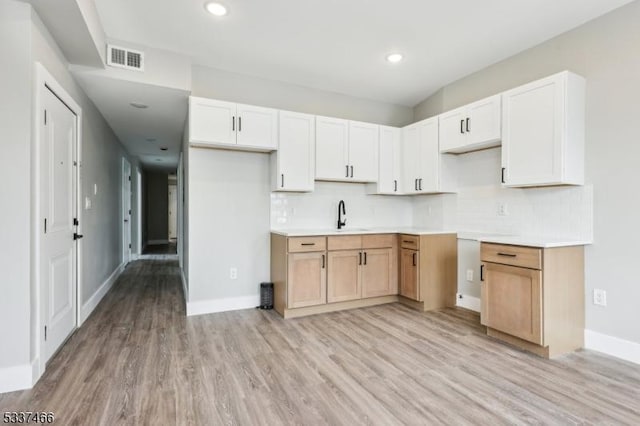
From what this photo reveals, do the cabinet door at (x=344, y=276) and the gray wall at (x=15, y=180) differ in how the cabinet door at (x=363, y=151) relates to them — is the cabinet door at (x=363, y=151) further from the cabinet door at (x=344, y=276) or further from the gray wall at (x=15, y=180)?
the gray wall at (x=15, y=180)

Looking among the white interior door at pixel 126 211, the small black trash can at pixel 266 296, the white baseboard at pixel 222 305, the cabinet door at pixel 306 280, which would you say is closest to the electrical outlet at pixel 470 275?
the cabinet door at pixel 306 280

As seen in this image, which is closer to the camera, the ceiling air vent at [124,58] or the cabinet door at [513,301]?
the cabinet door at [513,301]

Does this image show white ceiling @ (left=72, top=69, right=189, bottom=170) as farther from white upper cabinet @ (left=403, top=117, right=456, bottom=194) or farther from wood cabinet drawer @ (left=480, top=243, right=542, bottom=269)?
wood cabinet drawer @ (left=480, top=243, right=542, bottom=269)

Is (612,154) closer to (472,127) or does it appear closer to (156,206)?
(472,127)

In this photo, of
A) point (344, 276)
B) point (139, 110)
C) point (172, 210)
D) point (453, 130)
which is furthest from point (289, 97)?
point (172, 210)

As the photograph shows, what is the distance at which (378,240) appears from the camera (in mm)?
3965

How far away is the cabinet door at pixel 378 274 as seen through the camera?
3.90 m

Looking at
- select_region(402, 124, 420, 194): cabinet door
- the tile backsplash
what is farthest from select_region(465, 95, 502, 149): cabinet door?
select_region(402, 124, 420, 194): cabinet door

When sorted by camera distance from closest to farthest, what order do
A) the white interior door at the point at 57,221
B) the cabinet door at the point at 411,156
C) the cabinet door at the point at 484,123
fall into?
the white interior door at the point at 57,221 → the cabinet door at the point at 484,123 → the cabinet door at the point at 411,156

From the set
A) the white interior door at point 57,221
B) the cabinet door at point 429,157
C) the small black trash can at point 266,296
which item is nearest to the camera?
the white interior door at point 57,221

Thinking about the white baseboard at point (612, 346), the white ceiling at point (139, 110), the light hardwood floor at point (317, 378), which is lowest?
the light hardwood floor at point (317, 378)

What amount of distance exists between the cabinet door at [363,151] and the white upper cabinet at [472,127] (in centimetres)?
84

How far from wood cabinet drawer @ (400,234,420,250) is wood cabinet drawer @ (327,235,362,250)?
0.56m

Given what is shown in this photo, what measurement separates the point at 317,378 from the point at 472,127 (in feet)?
9.59
